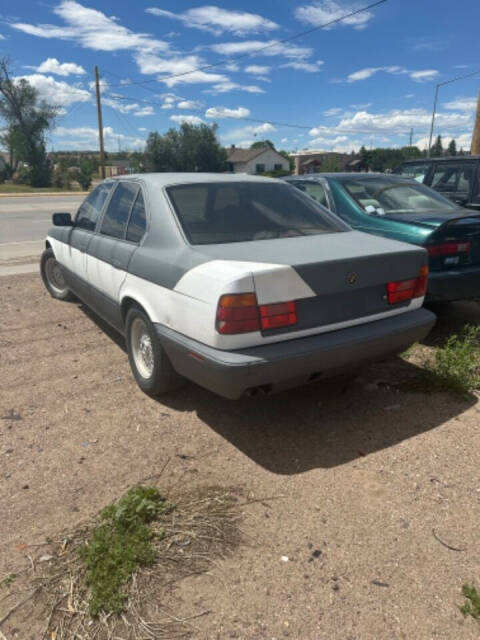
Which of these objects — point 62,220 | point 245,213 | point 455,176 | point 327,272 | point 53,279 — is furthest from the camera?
point 455,176

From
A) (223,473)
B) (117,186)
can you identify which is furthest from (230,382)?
(117,186)

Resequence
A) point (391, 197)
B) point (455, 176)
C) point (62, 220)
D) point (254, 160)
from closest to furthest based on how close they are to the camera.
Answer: point (62, 220) < point (391, 197) < point (455, 176) < point (254, 160)

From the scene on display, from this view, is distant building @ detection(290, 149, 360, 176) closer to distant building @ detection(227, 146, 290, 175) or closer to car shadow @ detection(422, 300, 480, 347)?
distant building @ detection(227, 146, 290, 175)

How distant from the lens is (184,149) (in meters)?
56.6

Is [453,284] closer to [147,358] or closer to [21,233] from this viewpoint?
[147,358]

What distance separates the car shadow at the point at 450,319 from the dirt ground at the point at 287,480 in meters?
0.91

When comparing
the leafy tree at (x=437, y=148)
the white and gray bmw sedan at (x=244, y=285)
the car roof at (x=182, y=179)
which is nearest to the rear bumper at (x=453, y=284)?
the white and gray bmw sedan at (x=244, y=285)

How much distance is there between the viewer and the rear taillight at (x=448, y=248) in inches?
178

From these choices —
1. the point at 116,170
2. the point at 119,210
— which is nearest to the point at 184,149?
the point at 116,170

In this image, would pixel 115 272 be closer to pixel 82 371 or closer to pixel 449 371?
pixel 82 371

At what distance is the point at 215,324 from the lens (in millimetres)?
2668

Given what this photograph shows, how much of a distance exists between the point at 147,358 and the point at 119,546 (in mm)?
1689

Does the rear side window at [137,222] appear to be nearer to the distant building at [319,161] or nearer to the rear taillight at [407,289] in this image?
the rear taillight at [407,289]

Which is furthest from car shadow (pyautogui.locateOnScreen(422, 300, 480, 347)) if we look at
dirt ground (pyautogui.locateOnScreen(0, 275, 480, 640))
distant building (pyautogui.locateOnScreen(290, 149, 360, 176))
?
distant building (pyautogui.locateOnScreen(290, 149, 360, 176))
